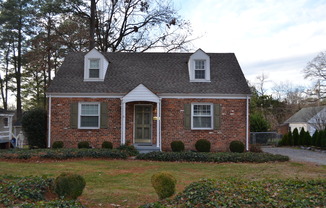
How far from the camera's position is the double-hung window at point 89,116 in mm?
17672

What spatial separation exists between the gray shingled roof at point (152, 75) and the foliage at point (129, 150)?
3111 millimetres

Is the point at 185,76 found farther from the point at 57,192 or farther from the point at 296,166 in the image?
the point at 57,192

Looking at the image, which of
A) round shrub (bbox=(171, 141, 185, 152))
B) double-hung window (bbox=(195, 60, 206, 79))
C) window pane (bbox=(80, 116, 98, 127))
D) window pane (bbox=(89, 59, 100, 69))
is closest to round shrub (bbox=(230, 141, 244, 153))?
round shrub (bbox=(171, 141, 185, 152))

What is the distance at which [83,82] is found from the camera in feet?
60.1

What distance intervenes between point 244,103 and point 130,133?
6.28m

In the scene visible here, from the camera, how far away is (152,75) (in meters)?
19.1

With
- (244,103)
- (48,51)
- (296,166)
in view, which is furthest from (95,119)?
(48,51)

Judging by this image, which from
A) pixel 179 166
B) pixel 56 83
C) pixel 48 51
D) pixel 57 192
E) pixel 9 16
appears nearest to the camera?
pixel 57 192

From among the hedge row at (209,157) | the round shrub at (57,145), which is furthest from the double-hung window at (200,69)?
the round shrub at (57,145)

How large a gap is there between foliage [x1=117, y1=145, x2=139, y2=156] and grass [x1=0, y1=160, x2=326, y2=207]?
144 cm

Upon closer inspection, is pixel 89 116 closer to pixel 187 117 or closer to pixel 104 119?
pixel 104 119

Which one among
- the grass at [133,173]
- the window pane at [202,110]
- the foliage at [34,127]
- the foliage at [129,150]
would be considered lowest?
the grass at [133,173]

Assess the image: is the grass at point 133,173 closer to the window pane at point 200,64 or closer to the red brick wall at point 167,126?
the red brick wall at point 167,126

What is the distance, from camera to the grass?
7.94m
